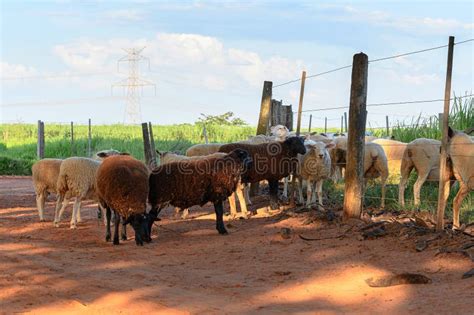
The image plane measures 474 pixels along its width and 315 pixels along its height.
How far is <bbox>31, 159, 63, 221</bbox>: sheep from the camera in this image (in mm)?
15617

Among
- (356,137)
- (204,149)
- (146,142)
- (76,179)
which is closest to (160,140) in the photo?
(146,142)

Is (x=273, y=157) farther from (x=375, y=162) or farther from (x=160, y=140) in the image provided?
(x=160, y=140)

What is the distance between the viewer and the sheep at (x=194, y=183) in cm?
1338

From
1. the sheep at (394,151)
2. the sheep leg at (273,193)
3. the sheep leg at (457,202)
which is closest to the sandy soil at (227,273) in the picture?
the sheep leg at (457,202)

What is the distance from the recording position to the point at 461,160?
39.8 feet

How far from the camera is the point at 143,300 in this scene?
26.4 ft

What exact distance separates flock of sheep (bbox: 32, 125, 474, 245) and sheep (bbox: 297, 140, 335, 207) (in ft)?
0.07

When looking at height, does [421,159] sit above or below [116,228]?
above

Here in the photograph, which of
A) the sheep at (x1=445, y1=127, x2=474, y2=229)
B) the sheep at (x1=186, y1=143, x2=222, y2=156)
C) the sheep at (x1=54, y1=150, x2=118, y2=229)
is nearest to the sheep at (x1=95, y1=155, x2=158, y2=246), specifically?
the sheep at (x1=54, y1=150, x2=118, y2=229)

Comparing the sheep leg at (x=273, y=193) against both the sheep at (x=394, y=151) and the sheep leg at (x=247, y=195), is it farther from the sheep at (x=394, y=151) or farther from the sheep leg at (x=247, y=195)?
the sheep at (x=394, y=151)

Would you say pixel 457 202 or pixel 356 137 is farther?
pixel 356 137

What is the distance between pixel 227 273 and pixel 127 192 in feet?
10.5

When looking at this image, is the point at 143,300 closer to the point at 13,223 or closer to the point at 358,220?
the point at 358,220

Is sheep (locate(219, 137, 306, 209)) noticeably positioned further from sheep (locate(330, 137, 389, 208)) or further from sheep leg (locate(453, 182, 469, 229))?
sheep leg (locate(453, 182, 469, 229))
